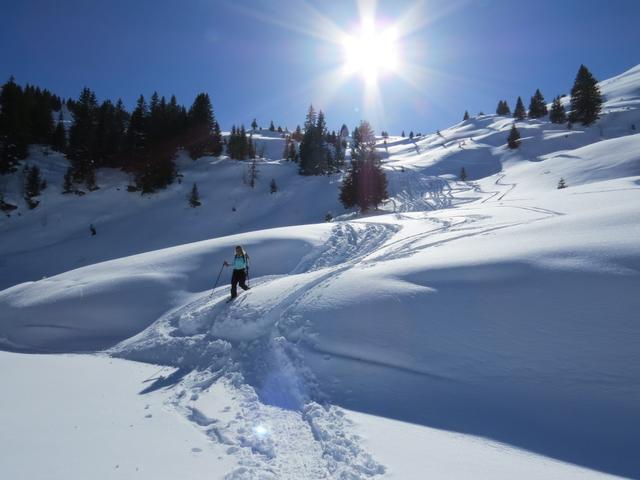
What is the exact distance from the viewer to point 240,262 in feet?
34.7

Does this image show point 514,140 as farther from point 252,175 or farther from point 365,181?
point 252,175

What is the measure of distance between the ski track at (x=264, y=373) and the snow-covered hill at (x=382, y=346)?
0.12ft

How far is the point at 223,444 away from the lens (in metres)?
4.68

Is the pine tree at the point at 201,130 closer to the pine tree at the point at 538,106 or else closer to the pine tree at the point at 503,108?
the pine tree at the point at 538,106

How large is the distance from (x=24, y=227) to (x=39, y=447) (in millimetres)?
39651

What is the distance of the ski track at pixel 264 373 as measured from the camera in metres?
4.35

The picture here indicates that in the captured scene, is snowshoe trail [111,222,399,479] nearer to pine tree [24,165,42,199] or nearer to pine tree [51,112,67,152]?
pine tree [24,165,42,199]

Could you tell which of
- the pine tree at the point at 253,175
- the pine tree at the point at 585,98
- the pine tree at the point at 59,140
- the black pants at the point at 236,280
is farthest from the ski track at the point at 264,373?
the pine tree at the point at 585,98

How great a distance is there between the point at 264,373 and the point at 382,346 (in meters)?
2.53

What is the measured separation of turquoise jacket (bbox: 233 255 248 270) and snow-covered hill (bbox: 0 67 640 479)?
3.47 feet

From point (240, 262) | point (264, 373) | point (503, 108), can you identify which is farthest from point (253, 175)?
point (503, 108)

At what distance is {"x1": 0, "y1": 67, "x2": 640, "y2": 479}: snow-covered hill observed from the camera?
4367mm

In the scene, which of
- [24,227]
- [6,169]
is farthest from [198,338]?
[6,169]

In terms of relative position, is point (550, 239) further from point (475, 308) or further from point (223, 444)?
point (223, 444)
